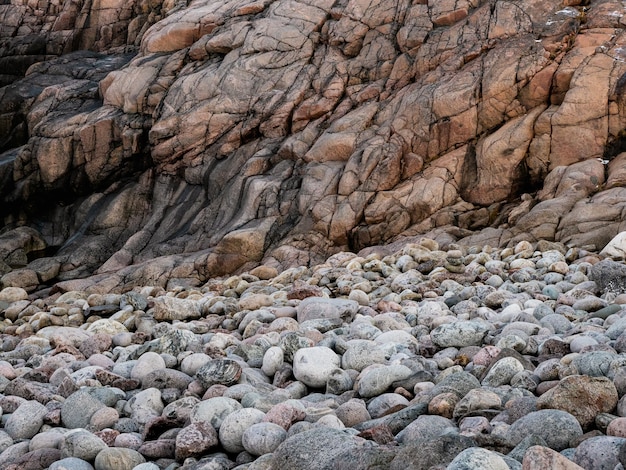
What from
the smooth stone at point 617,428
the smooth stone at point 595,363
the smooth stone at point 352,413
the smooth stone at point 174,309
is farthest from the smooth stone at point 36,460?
the smooth stone at point 174,309

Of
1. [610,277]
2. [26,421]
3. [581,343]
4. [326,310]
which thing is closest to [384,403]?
[581,343]

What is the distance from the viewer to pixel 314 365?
601cm

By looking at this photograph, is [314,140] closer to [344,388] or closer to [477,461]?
[344,388]

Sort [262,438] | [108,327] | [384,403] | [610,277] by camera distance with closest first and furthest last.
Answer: [262,438]
[384,403]
[610,277]
[108,327]

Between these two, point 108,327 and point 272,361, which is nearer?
point 272,361

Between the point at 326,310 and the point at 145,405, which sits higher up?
the point at 145,405

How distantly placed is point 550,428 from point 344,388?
7.19ft

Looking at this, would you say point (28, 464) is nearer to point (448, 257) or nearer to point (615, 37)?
point (448, 257)

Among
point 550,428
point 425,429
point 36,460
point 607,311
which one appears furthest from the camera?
point 607,311

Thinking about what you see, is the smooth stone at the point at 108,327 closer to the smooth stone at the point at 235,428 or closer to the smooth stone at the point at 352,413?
the smooth stone at the point at 235,428

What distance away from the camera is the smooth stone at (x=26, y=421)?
5418mm

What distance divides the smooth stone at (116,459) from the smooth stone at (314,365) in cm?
175

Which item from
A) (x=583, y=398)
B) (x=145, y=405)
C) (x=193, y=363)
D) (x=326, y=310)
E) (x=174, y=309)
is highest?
(x=583, y=398)

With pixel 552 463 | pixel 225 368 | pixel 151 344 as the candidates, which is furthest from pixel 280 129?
pixel 552 463
